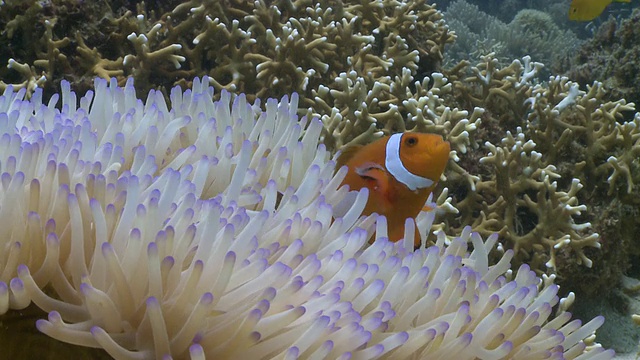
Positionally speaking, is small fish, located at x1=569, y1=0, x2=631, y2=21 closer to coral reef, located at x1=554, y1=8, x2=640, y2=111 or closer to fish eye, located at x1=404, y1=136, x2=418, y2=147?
coral reef, located at x1=554, y1=8, x2=640, y2=111

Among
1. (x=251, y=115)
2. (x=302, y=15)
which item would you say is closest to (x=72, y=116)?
(x=251, y=115)

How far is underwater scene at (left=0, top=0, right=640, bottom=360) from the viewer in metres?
1.16

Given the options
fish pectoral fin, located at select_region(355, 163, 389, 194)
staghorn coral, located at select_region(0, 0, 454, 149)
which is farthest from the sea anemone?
staghorn coral, located at select_region(0, 0, 454, 149)

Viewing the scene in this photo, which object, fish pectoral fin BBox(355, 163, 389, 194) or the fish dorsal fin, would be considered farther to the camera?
the fish dorsal fin

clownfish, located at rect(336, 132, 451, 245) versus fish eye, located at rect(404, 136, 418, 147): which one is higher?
fish eye, located at rect(404, 136, 418, 147)

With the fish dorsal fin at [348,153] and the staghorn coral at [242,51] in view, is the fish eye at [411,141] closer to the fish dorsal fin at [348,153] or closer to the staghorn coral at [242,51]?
the fish dorsal fin at [348,153]

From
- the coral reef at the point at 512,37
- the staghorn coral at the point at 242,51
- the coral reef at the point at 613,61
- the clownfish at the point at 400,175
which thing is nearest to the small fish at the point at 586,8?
the coral reef at the point at 613,61

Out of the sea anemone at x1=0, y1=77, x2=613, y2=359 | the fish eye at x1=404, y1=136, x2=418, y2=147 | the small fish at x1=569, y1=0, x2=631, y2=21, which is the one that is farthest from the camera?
the small fish at x1=569, y1=0, x2=631, y2=21

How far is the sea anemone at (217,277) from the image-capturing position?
44.4 inches

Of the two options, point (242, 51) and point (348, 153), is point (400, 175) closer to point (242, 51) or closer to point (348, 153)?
point (348, 153)

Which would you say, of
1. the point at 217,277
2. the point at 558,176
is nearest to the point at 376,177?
the point at 217,277

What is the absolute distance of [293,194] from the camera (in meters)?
1.63

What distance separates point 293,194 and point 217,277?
1.67ft

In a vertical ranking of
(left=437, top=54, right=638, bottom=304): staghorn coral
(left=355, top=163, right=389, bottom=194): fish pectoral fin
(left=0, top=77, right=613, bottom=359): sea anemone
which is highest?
(left=0, top=77, right=613, bottom=359): sea anemone
